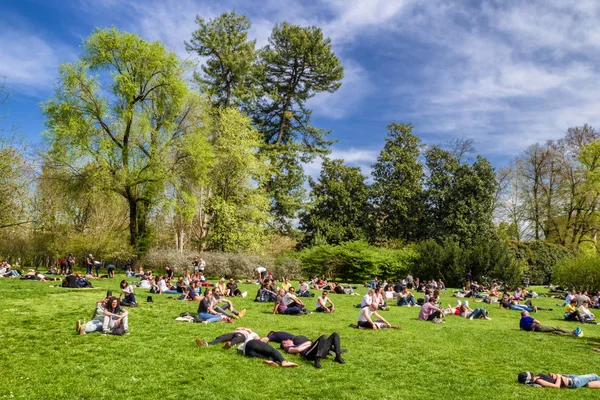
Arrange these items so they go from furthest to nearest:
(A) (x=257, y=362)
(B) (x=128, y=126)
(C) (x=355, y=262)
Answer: (C) (x=355, y=262)
(B) (x=128, y=126)
(A) (x=257, y=362)

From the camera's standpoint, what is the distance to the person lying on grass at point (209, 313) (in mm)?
13797

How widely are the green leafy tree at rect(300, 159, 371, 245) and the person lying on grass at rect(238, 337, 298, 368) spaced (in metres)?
36.3

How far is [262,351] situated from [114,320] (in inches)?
180

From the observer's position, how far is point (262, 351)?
9281mm

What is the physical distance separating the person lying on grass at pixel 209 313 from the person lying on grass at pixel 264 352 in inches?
170

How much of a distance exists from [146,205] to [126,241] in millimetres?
4037

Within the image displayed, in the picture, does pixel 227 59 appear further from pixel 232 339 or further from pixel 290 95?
pixel 232 339

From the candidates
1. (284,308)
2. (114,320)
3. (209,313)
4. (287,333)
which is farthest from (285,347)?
(284,308)

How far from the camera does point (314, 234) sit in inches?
1821

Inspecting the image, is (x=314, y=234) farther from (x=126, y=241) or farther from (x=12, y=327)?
(x=12, y=327)

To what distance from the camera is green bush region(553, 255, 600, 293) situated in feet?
108

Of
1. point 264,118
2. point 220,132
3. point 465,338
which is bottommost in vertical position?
point 465,338

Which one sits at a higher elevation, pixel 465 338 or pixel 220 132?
pixel 220 132

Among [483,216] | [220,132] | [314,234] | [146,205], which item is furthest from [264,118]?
[483,216]
